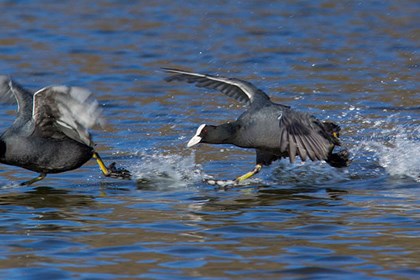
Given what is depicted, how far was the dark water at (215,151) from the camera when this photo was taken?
626 centimetres

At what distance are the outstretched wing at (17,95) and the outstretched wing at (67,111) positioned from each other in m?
0.34

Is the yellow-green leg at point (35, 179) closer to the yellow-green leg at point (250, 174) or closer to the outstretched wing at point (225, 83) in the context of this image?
the outstretched wing at point (225, 83)

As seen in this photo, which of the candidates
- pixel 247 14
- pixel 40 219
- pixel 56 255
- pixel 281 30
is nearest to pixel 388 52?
pixel 281 30

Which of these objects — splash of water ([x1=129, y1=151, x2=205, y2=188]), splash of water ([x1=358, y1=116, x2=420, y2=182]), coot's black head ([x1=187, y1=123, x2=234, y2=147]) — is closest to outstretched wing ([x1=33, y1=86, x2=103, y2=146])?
splash of water ([x1=129, y1=151, x2=205, y2=188])

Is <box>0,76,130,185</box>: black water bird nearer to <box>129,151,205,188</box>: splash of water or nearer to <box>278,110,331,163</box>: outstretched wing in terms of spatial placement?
<box>129,151,205,188</box>: splash of water

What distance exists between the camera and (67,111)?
795cm

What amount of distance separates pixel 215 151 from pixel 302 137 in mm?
2127

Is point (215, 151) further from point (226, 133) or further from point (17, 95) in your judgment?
point (17, 95)

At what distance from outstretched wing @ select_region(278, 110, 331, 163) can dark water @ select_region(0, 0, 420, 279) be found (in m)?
0.36

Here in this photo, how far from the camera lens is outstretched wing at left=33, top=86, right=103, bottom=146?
7609 millimetres

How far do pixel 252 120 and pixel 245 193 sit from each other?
0.61 meters

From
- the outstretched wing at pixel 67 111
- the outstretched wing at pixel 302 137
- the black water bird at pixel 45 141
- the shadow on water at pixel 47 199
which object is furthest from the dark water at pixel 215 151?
the outstretched wing at pixel 67 111

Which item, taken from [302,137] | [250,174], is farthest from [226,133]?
[302,137]

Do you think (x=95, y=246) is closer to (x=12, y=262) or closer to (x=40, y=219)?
(x=12, y=262)
